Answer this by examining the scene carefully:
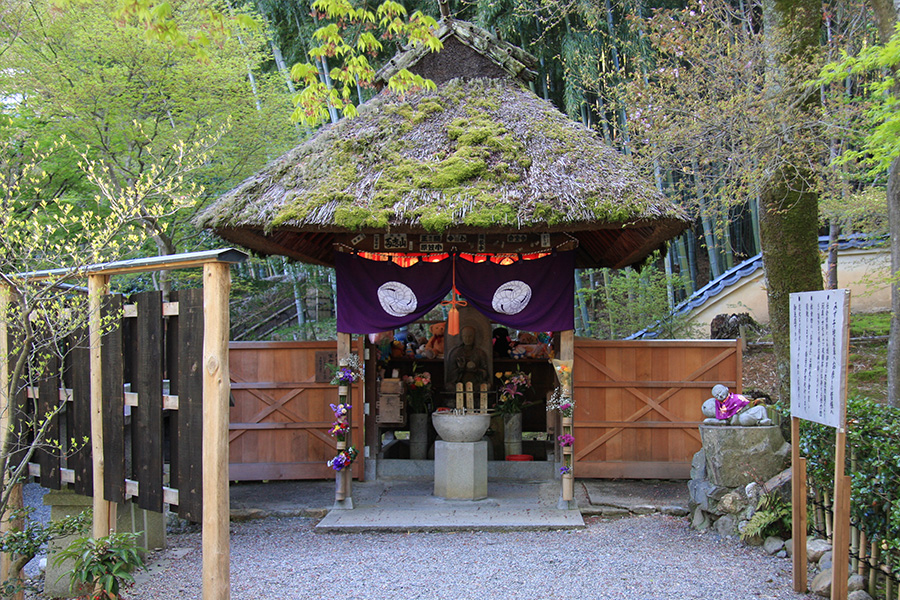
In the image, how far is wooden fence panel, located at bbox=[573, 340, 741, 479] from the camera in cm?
848

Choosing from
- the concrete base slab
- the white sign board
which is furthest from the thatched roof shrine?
the concrete base slab

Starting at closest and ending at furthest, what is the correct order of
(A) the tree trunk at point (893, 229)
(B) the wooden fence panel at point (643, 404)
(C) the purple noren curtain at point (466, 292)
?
(A) the tree trunk at point (893, 229), (C) the purple noren curtain at point (466, 292), (B) the wooden fence panel at point (643, 404)

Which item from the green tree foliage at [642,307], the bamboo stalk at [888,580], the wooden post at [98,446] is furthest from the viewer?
the green tree foliage at [642,307]

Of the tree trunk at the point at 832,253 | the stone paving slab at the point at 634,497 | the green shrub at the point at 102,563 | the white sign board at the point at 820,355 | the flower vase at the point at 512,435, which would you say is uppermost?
the tree trunk at the point at 832,253

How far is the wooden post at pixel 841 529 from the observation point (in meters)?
4.06

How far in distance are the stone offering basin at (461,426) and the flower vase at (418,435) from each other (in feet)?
5.21

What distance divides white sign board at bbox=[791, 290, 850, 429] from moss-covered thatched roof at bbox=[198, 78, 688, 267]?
1.98 m

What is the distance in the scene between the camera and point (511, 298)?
7379mm

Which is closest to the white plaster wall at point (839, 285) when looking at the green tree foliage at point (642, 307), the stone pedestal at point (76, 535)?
the green tree foliage at point (642, 307)

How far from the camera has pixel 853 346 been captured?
13266 millimetres

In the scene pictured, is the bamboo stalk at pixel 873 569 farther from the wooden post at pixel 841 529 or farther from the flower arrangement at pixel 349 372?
the flower arrangement at pixel 349 372

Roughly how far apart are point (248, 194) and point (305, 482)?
391 centimetres

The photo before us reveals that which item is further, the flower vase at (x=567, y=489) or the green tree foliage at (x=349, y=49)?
the flower vase at (x=567, y=489)

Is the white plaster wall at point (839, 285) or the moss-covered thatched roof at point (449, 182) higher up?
the moss-covered thatched roof at point (449, 182)
